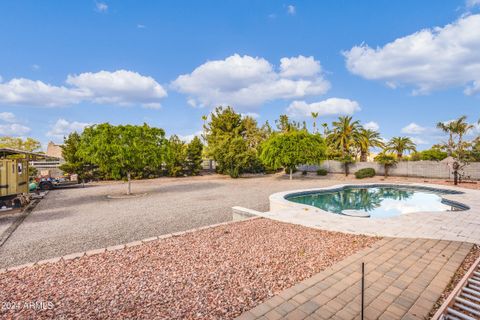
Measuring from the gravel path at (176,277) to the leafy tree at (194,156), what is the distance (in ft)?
73.5

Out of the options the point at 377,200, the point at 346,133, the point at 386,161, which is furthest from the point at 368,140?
the point at 377,200

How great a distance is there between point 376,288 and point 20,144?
45.1 meters

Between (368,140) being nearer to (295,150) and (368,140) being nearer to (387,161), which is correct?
(387,161)

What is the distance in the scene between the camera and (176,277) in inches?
147

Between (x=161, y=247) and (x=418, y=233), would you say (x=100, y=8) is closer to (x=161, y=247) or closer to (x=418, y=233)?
(x=161, y=247)

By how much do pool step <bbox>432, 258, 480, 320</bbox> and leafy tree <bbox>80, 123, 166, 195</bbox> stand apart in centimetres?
1346

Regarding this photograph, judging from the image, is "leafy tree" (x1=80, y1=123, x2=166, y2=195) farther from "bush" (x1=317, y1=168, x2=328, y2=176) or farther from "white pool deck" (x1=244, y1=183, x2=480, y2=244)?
"bush" (x1=317, y1=168, x2=328, y2=176)

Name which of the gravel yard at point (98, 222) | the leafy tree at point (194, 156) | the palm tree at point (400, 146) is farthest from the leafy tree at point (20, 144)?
the palm tree at point (400, 146)

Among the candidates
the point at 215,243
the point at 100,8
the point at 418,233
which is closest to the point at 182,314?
the point at 215,243

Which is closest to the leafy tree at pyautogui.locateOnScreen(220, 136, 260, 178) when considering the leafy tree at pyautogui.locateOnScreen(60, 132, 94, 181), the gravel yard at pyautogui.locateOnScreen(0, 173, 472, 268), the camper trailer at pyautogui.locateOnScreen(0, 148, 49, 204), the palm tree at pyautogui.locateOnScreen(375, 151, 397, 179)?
the gravel yard at pyautogui.locateOnScreen(0, 173, 472, 268)

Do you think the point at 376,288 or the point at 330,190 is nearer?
the point at 376,288

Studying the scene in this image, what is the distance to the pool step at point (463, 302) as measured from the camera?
107 inches

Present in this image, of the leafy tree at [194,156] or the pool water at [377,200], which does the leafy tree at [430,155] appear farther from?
the leafy tree at [194,156]

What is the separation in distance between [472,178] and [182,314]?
2515 centimetres
